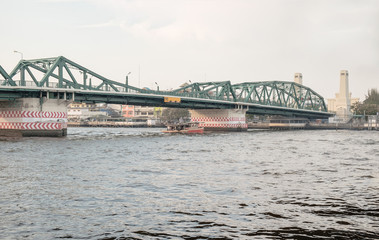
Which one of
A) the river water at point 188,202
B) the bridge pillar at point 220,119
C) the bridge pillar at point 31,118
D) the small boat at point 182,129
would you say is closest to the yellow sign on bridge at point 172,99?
the small boat at point 182,129

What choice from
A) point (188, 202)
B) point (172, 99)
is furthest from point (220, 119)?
point (188, 202)

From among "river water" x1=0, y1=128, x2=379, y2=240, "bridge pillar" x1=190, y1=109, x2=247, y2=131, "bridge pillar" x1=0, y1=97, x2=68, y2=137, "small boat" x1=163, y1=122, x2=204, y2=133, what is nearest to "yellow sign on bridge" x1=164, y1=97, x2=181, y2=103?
"small boat" x1=163, y1=122, x2=204, y2=133

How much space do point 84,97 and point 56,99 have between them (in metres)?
9.94

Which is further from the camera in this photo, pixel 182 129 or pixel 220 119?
pixel 220 119

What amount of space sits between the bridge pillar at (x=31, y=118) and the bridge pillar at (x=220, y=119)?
64524 mm

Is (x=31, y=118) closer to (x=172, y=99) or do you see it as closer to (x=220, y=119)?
(x=172, y=99)

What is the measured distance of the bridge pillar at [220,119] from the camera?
145 metres

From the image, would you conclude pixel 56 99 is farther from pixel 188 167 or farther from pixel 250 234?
pixel 250 234

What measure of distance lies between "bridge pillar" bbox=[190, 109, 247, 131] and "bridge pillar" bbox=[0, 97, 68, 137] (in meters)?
64.5

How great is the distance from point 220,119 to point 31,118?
7435cm

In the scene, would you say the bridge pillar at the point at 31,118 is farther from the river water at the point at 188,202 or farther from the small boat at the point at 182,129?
the river water at the point at 188,202

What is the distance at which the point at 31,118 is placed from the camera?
86.8 metres

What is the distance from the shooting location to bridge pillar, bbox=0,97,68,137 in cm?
8644

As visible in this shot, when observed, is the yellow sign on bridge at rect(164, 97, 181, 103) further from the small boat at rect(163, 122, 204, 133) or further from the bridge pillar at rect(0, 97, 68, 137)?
the bridge pillar at rect(0, 97, 68, 137)
